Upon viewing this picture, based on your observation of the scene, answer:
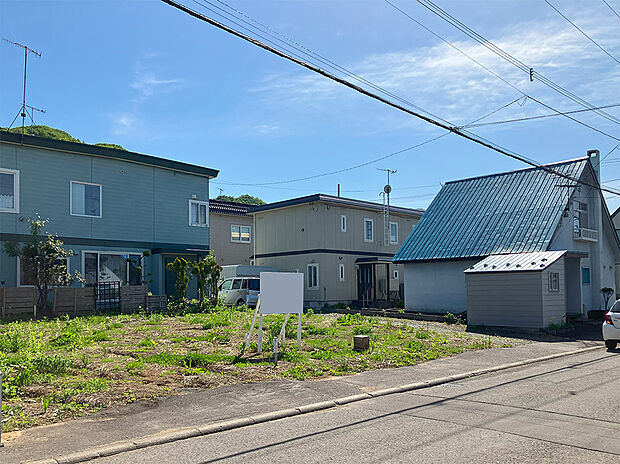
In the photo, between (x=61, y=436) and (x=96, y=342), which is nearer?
(x=61, y=436)

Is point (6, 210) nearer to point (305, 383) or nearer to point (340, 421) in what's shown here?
point (305, 383)

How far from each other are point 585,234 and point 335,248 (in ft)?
43.6

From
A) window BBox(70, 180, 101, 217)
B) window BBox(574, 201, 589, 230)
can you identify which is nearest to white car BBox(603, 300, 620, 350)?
window BBox(574, 201, 589, 230)

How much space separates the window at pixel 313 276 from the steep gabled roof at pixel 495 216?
5.96 m

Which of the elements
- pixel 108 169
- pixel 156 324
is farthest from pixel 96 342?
pixel 108 169

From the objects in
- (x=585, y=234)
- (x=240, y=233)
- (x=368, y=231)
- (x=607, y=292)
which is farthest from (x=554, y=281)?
(x=240, y=233)

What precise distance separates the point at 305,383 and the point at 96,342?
6347 mm

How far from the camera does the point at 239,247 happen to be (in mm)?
39344

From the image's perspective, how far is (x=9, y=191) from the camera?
2292cm

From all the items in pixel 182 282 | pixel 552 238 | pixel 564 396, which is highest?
pixel 552 238

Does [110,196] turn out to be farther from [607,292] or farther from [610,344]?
[607,292]

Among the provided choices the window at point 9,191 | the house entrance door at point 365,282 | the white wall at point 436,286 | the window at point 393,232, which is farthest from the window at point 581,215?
the window at point 9,191

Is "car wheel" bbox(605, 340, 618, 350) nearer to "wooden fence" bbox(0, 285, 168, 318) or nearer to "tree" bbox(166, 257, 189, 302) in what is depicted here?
"tree" bbox(166, 257, 189, 302)

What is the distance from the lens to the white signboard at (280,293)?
45.5 ft
